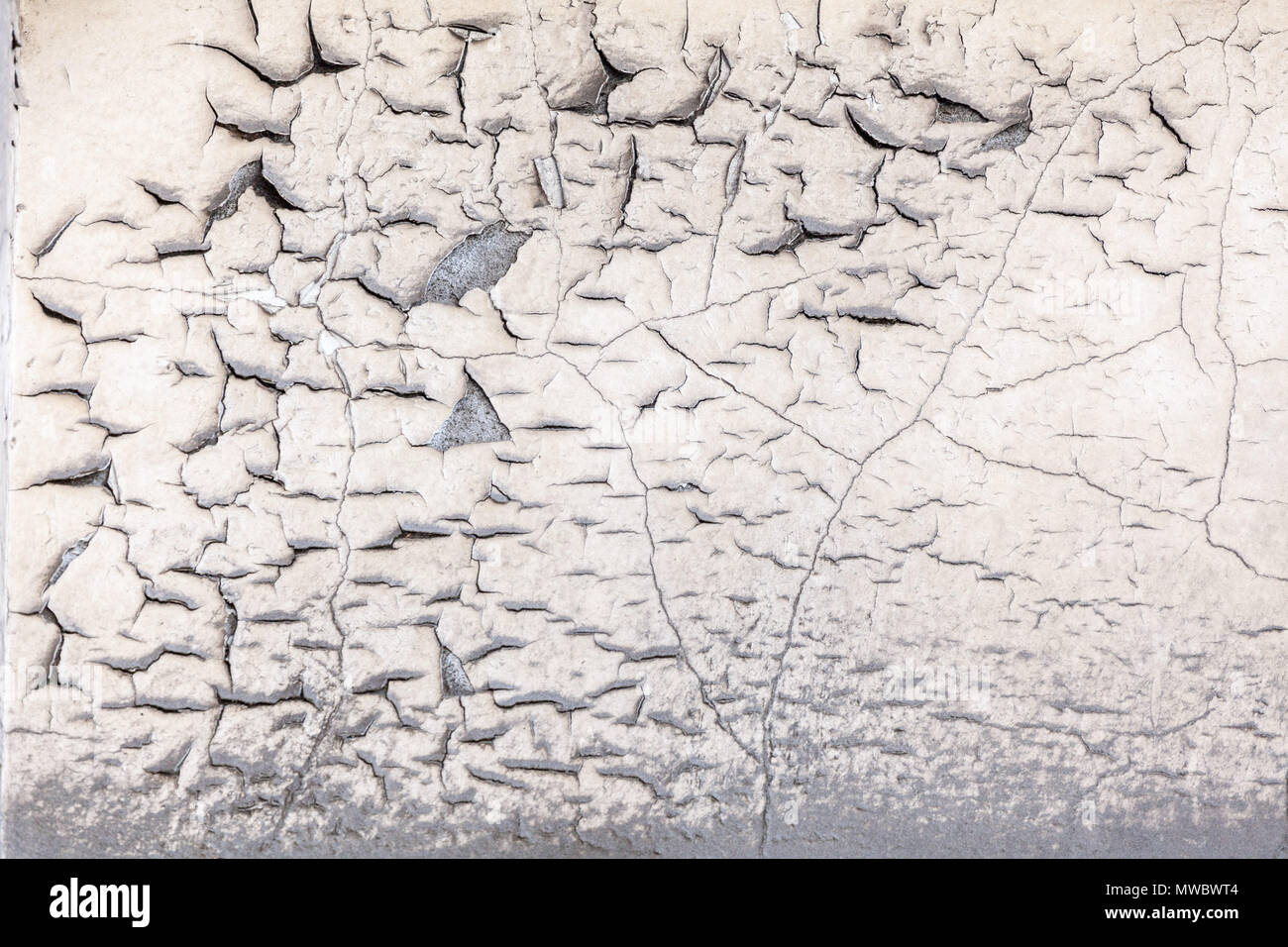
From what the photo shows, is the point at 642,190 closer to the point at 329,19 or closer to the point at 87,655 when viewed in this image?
the point at 329,19

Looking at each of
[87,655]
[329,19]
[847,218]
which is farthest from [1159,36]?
[87,655]

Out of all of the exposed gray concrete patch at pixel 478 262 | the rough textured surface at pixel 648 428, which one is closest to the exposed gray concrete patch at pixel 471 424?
the rough textured surface at pixel 648 428

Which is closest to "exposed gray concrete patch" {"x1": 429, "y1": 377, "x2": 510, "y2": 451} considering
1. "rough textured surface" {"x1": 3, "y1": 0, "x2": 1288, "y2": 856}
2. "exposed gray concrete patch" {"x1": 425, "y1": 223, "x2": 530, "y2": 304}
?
"rough textured surface" {"x1": 3, "y1": 0, "x2": 1288, "y2": 856}

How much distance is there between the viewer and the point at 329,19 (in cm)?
117

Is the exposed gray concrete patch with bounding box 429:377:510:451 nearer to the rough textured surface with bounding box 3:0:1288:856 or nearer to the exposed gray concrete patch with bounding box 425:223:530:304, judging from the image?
the rough textured surface with bounding box 3:0:1288:856

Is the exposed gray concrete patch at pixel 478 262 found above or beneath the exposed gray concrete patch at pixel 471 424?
above

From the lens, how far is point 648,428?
1222mm

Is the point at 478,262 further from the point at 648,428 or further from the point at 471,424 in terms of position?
the point at 648,428

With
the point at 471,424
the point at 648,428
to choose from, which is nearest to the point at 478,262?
the point at 471,424

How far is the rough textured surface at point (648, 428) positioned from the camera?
3.81 feet

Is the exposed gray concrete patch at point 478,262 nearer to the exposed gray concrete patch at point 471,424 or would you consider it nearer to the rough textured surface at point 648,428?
the rough textured surface at point 648,428

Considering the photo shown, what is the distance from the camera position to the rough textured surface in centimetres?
116

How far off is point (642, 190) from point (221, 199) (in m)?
0.59

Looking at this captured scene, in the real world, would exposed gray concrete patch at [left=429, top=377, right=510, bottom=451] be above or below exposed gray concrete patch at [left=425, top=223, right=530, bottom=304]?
below
